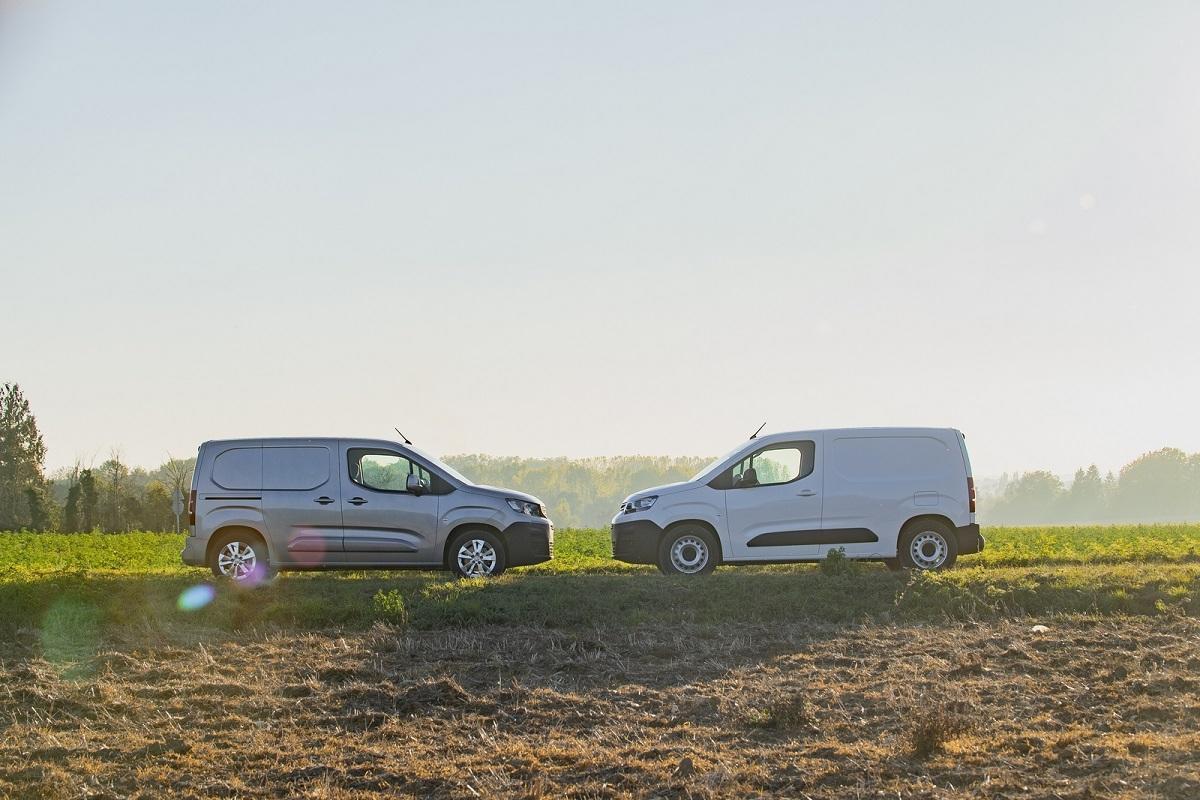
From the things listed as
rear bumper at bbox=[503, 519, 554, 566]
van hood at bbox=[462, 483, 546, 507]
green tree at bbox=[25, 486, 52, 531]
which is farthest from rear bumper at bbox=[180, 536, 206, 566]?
green tree at bbox=[25, 486, 52, 531]

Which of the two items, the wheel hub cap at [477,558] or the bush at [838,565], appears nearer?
the bush at [838,565]

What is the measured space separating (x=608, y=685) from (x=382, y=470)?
687 centimetres

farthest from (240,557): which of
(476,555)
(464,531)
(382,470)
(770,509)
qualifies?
(770,509)

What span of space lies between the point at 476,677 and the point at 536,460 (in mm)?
158038

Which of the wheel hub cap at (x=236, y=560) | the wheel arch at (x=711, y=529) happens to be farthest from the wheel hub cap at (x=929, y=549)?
the wheel hub cap at (x=236, y=560)

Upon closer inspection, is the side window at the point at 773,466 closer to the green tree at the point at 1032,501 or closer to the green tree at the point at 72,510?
the green tree at the point at 72,510

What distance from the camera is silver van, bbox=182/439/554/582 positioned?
639 inches

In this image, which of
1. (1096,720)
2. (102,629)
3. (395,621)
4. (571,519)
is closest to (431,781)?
(1096,720)

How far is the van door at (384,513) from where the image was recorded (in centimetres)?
1631

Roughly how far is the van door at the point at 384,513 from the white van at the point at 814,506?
2.78 meters

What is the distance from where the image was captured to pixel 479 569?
54.7 feet

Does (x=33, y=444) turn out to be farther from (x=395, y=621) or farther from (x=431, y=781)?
(x=431, y=781)

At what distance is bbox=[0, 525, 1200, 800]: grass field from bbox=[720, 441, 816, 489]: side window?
4.51 feet

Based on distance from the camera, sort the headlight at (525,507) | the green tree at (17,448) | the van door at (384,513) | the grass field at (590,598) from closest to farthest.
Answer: the grass field at (590,598) → the van door at (384,513) → the headlight at (525,507) → the green tree at (17,448)
